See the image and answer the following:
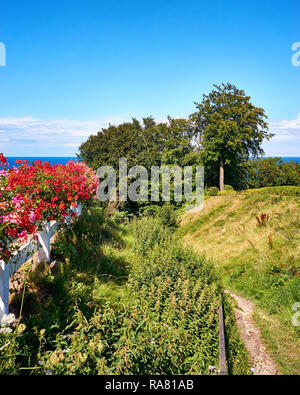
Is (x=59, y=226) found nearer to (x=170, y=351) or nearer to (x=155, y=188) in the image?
(x=170, y=351)

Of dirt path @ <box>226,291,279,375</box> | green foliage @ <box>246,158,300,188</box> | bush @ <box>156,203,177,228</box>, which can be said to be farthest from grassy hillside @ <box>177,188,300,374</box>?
green foliage @ <box>246,158,300,188</box>

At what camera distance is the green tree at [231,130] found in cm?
2831

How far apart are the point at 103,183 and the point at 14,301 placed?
20962 millimetres

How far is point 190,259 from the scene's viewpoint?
705 centimetres

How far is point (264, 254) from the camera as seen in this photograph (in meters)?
8.67

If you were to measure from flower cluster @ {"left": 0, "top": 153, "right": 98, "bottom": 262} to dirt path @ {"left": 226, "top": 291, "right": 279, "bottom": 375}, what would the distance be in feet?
13.9

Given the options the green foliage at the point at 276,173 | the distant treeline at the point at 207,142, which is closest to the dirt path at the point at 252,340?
the distant treeline at the point at 207,142

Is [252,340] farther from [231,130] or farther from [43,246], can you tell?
[231,130]

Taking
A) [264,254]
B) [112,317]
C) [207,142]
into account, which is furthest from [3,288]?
[207,142]

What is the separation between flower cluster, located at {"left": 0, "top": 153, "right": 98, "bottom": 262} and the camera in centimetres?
316

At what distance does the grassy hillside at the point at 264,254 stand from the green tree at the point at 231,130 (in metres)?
14.6

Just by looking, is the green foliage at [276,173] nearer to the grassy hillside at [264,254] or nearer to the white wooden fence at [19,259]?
the grassy hillside at [264,254]

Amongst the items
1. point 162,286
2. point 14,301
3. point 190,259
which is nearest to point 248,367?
point 162,286
